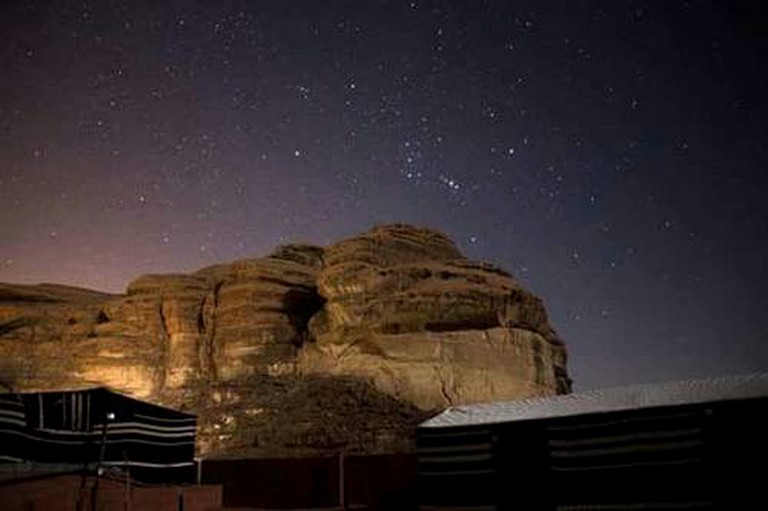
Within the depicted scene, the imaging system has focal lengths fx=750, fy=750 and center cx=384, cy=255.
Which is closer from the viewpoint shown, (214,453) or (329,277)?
(214,453)

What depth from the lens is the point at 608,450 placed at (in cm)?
984

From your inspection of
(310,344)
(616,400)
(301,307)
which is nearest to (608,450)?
(616,400)

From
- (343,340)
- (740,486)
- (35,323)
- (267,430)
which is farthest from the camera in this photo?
(35,323)

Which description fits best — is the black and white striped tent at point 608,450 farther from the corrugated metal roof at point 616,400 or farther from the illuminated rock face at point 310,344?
the illuminated rock face at point 310,344

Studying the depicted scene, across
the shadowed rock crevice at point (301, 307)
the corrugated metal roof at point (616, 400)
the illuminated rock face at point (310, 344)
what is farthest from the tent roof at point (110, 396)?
the shadowed rock crevice at point (301, 307)

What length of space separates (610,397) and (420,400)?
123 feet

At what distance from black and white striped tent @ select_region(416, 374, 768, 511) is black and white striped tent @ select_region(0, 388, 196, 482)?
6.84 meters

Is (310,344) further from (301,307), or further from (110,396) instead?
(110,396)

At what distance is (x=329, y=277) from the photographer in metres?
54.5

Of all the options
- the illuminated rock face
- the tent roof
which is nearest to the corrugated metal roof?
the tent roof

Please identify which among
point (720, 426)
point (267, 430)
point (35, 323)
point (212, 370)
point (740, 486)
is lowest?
point (740, 486)

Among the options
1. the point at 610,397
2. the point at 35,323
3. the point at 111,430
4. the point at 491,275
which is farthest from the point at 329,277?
the point at 610,397

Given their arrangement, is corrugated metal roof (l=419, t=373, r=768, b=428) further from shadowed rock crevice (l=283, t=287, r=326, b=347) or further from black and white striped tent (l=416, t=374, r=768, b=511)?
shadowed rock crevice (l=283, t=287, r=326, b=347)

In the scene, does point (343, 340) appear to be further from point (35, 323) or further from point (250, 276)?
point (35, 323)
